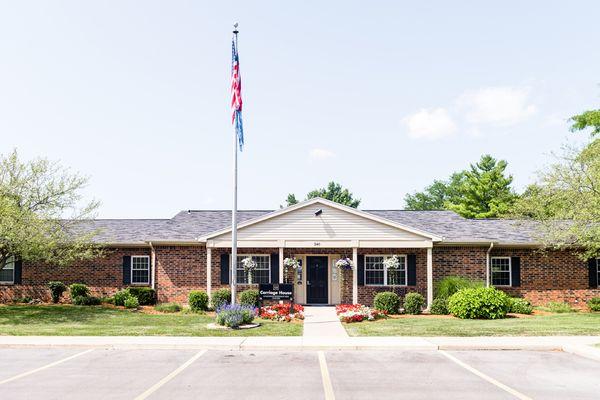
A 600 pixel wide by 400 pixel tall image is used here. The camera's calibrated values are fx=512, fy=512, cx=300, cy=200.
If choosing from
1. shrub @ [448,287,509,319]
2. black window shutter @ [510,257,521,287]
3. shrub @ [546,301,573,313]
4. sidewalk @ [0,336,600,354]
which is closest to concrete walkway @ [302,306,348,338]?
sidewalk @ [0,336,600,354]

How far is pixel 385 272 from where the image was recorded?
891 inches

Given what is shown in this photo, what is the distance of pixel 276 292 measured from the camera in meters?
19.1

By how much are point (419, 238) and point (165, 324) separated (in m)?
10.8

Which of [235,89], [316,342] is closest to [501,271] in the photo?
[316,342]

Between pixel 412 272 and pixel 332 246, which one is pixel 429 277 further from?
pixel 332 246

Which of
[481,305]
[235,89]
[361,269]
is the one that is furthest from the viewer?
[361,269]

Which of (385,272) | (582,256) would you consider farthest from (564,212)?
(385,272)

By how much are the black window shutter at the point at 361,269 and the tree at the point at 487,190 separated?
3538 centimetres

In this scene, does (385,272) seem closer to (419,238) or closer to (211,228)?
(419,238)

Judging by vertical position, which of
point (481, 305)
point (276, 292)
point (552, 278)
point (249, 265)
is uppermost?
point (249, 265)

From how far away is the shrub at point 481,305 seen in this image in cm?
1842

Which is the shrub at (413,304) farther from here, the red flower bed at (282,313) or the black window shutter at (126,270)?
the black window shutter at (126,270)

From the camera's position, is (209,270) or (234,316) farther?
(209,270)

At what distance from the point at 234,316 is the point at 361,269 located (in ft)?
28.0
